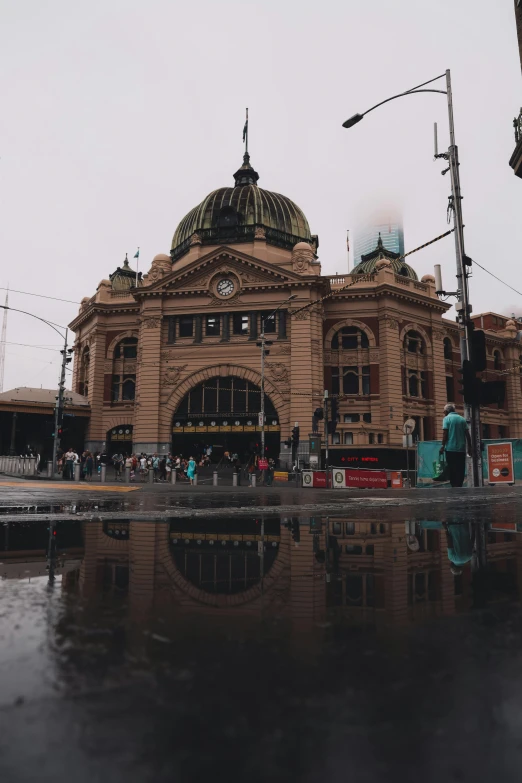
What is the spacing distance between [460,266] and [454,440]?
586 centimetres

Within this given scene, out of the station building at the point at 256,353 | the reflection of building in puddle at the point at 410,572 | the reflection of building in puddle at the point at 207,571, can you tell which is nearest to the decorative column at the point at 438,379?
the station building at the point at 256,353

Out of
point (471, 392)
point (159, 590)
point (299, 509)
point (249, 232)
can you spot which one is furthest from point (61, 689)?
point (249, 232)

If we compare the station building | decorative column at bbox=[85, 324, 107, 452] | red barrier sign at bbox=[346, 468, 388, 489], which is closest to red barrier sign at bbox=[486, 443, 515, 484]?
red barrier sign at bbox=[346, 468, 388, 489]

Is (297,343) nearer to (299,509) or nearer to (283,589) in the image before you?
(299,509)

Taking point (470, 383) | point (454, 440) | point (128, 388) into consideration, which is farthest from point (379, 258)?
point (454, 440)

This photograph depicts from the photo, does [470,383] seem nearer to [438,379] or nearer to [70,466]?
[70,466]

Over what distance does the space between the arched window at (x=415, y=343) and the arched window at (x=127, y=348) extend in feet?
74.8

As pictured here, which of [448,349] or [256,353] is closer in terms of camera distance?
[256,353]

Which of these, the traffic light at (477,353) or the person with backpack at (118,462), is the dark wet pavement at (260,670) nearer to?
the traffic light at (477,353)

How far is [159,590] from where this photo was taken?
6.52ft

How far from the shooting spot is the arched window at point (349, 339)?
41.2 meters

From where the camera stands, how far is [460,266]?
13.7m

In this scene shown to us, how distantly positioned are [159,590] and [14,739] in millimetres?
1101

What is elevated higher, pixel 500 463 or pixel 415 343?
pixel 415 343
